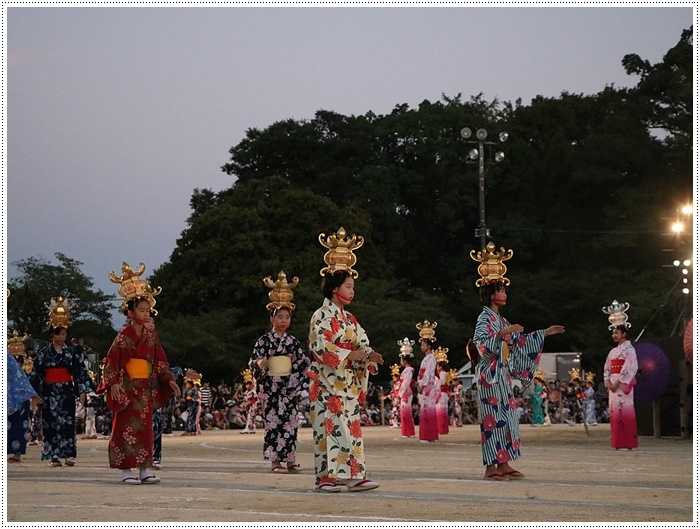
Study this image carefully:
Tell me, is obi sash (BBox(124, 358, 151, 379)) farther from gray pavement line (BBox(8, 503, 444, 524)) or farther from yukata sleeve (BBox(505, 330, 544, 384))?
yukata sleeve (BBox(505, 330, 544, 384))

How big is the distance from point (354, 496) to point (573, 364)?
1254 inches

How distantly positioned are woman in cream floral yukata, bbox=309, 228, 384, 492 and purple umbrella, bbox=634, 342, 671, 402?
1057 centimetres

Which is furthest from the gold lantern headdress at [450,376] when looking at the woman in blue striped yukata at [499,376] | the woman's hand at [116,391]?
the woman's hand at [116,391]

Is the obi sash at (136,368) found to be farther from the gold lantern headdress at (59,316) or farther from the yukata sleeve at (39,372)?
the yukata sleeve at (39,372)

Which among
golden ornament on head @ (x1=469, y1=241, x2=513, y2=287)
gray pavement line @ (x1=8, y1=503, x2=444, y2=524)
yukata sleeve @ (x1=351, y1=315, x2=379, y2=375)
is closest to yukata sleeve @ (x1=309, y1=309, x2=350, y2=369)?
yukata sleeve @ (x1=351, y1=315, x2=379, y2=375)

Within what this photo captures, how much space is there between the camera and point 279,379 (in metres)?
14.5

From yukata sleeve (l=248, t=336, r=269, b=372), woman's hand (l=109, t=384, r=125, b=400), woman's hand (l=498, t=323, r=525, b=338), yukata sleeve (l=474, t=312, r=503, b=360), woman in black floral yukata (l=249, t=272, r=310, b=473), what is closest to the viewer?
woman's hand (l=498, t=323, r=525, b=338)

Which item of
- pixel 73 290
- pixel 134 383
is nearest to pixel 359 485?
pixel 134 383

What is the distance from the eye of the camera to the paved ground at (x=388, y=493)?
8781 millimetres

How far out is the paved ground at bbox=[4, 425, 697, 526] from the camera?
346 inches

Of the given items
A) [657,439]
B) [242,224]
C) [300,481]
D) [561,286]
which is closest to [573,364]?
[561,286]

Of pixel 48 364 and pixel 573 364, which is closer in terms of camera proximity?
pixel 48 364
